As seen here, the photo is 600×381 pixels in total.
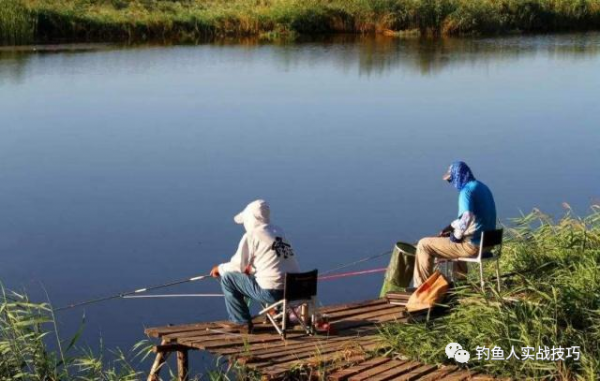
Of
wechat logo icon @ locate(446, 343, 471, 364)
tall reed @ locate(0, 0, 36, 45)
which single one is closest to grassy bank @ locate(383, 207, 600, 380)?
wechat logo icon @ locate(446, 343, 471, 364)

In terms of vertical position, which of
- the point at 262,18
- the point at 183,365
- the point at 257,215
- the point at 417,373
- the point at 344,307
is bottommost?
the point at 183,365

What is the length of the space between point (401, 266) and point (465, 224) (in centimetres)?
65

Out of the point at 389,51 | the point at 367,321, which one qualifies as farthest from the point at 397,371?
the point at 389,51

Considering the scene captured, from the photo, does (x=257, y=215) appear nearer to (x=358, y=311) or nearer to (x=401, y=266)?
(x=358, y=311)

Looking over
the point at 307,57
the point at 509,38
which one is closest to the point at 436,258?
the point at 307,57

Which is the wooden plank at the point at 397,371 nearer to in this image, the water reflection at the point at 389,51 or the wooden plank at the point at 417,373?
the wooden plank at the point at 417,373

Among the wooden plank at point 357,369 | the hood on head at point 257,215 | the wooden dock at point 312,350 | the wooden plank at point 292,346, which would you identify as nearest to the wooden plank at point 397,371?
the wooden dock at point 312,350

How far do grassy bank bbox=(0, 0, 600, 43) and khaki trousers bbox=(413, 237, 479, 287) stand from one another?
63.4 ft

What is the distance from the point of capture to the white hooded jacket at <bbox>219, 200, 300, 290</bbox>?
551cm

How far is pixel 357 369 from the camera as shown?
5102mm

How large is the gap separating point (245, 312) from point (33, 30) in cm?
2028

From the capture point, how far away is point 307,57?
2298 cm

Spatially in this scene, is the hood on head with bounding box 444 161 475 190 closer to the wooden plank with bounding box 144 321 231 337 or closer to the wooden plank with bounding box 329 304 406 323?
the wooden plank with bounding box 329 304 406 323

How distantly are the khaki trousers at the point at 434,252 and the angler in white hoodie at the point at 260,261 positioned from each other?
107 cm
